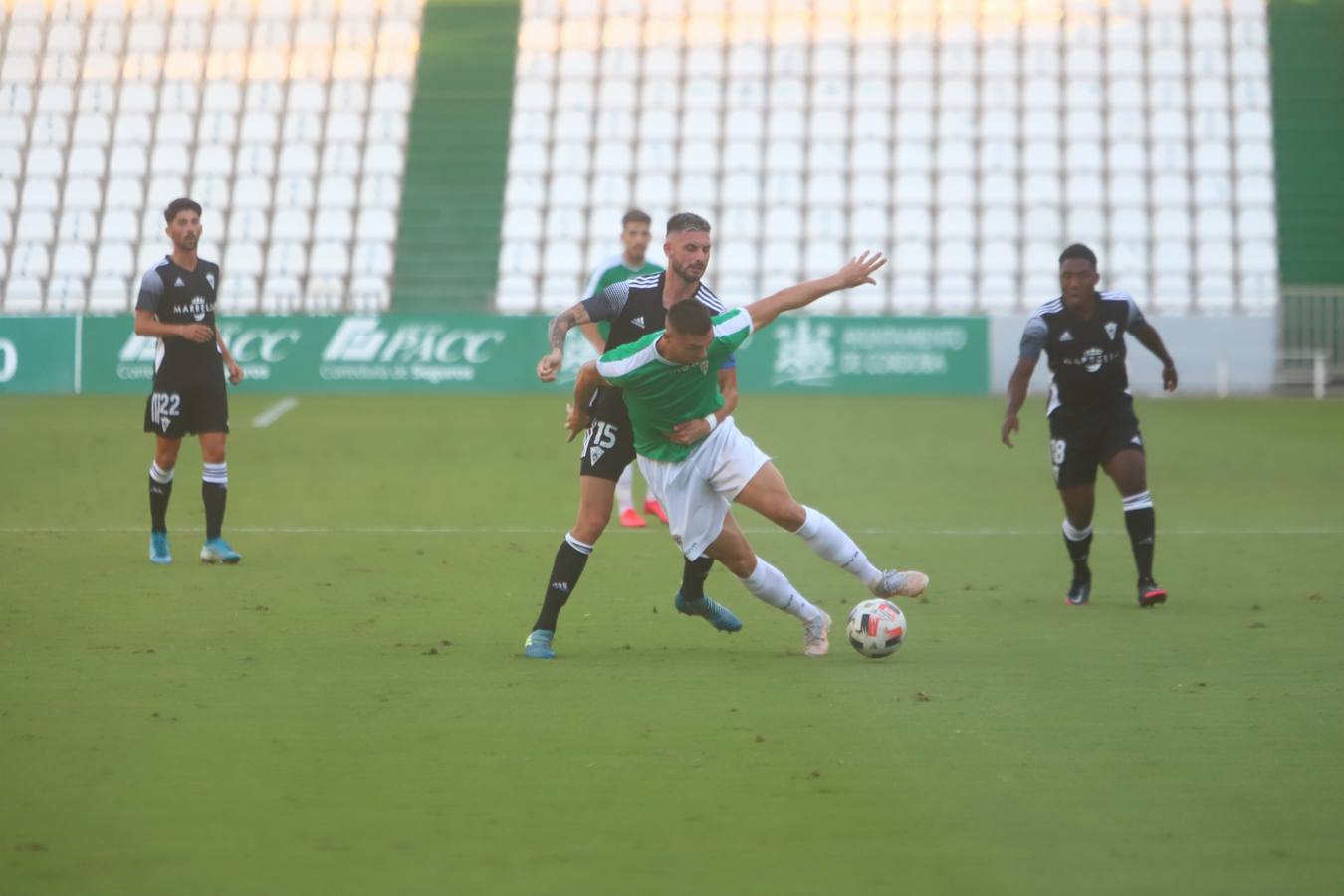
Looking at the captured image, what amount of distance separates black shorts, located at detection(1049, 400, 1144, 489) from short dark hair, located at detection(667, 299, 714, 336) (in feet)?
10.7

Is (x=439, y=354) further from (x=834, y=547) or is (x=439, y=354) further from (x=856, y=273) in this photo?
(x=834, y=547)

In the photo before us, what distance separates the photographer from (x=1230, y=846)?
4.50 metres

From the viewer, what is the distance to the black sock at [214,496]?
36.3 ft

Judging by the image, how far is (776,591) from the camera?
773cm

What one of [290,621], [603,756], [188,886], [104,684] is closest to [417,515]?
[290,621]

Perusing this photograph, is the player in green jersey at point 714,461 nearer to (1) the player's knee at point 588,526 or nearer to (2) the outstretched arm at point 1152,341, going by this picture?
(1) the player's knee at point 588,526

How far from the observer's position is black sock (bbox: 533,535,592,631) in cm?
778

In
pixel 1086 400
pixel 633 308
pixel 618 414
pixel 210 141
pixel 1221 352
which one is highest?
pixel 210 141

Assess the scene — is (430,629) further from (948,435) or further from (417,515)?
(948,435)

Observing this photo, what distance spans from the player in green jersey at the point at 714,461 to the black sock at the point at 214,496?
13.5ft

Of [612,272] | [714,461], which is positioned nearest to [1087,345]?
[714,461]

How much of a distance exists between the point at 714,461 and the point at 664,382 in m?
0.45

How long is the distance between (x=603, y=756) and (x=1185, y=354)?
82.2 feet

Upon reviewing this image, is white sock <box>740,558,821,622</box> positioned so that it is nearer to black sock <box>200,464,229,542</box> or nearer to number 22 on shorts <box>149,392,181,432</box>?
black sock <box>200,464,229,542</box>
